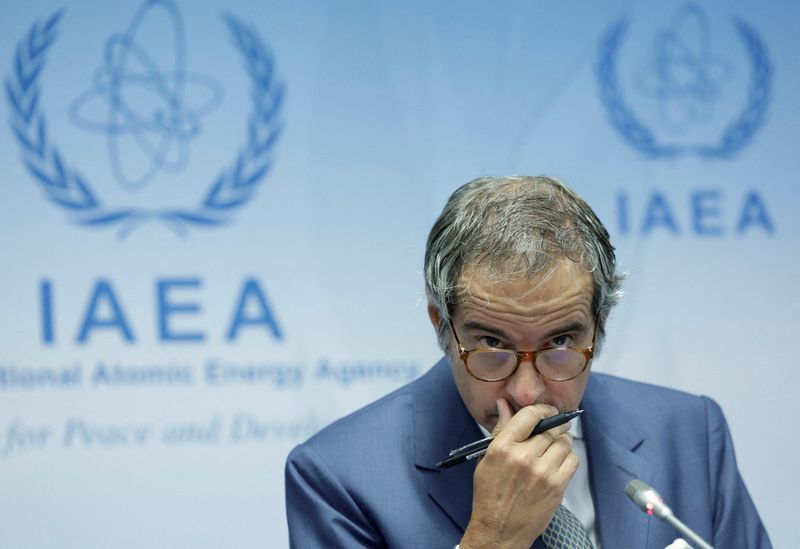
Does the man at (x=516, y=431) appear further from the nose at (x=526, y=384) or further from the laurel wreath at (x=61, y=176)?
the laurel wreath at (x=61, y=176)

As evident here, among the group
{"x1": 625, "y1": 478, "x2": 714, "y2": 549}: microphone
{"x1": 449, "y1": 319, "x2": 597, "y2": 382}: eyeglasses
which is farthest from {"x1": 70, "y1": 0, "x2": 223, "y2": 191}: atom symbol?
{"x1": 625, "y1": 478, "x2": 714, "y2": 549}: microphone

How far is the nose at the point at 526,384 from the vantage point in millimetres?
1803

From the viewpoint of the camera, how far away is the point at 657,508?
4.85ft

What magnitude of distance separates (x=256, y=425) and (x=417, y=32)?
4.52ft

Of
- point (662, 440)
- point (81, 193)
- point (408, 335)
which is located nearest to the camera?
point (662, 440)

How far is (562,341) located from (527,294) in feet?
0.49

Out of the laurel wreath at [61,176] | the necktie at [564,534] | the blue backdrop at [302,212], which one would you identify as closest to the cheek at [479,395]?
the necktie at [564,534]

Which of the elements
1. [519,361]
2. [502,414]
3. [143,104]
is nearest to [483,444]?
[502,414]

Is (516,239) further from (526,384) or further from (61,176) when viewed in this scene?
(61,176)

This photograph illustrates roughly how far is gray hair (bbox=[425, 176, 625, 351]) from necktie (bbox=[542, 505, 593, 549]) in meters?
0.36

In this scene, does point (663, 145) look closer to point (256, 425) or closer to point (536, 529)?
point (256, 425)

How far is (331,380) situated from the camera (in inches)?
118

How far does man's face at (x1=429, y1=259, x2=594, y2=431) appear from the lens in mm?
1771

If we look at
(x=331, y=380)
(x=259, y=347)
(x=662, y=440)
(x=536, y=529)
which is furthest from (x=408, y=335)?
(x=536, y=529)
